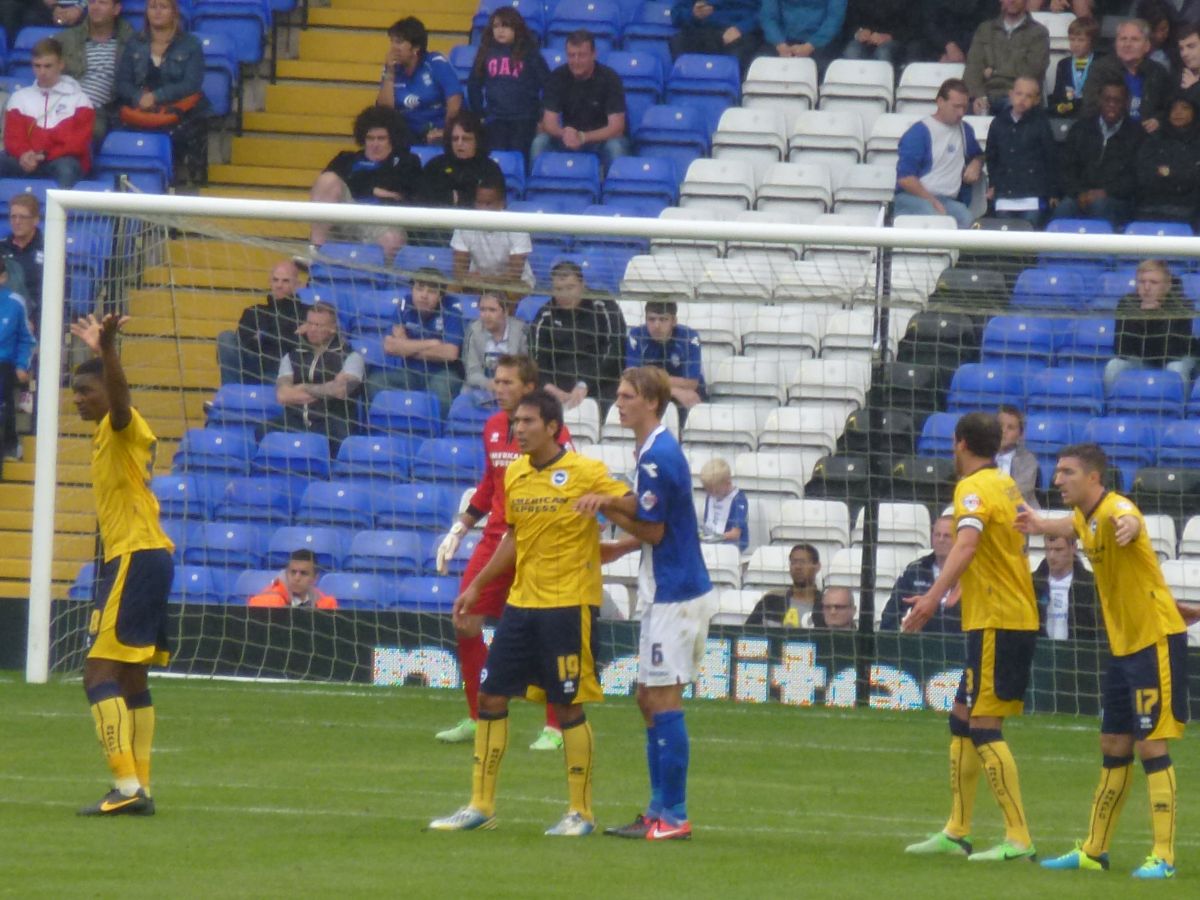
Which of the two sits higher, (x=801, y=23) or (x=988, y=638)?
(x=801, y=23)

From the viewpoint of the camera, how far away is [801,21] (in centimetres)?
1842

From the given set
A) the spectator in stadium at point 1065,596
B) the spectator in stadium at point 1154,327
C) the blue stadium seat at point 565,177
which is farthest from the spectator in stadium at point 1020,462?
the blue stadium seat at point 565,177

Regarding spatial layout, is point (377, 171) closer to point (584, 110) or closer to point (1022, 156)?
point (584, 110)

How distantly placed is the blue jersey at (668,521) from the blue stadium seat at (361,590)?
6.06 meters

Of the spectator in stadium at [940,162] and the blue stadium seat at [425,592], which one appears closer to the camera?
the blue stadium seat at [425,592]

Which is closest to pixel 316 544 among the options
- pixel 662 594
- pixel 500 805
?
pixel 500 805

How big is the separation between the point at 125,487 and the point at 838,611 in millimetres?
6314

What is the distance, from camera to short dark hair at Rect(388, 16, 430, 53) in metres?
18.0

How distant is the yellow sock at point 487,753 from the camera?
8.52 meters

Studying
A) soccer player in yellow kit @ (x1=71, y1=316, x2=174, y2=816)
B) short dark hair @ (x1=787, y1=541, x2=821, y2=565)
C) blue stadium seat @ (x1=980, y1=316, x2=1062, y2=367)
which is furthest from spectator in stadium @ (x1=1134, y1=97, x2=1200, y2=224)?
soccer player in yellow kit @ (x1=71, y1=316, x2=174, y2=816)

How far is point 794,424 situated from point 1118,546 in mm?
6678

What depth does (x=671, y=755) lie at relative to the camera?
845cm

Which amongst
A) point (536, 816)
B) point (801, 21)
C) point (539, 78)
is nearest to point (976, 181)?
point (801, 21)

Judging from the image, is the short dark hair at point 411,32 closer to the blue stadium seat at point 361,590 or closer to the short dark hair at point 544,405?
the blue stadium seat at point 361,590
